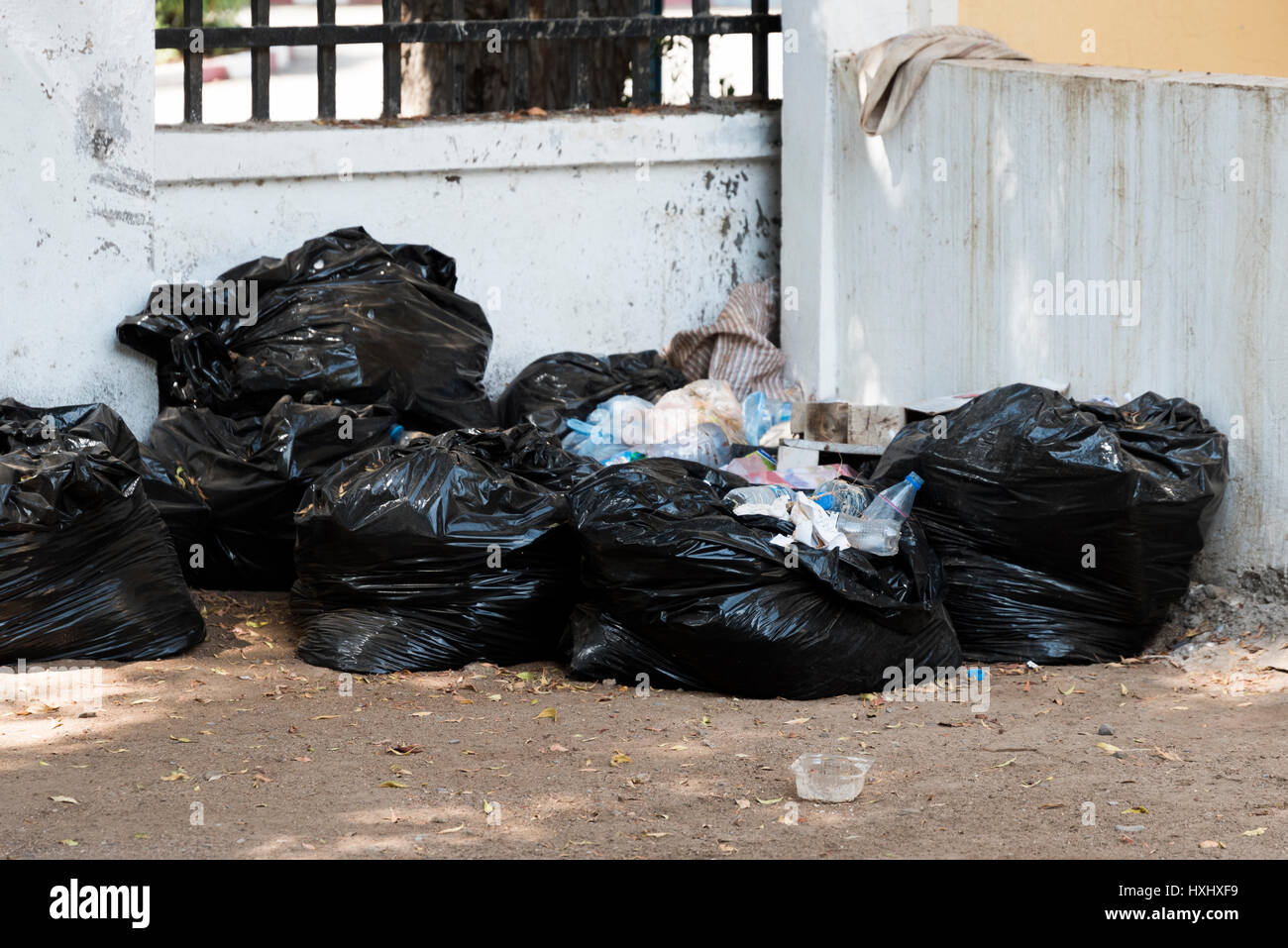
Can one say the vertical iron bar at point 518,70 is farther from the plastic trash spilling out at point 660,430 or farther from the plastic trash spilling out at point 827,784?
the plastic trash spilling out at point 827,784

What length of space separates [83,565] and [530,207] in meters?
2.33

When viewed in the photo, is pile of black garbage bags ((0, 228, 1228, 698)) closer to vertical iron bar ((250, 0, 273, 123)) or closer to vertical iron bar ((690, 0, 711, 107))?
vertical iron bar ((250, 0, 273, 123))

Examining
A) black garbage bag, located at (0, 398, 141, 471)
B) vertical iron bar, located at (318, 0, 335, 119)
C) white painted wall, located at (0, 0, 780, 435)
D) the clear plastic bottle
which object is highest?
vertical iron bar, located at (318, 0, 335, 119)

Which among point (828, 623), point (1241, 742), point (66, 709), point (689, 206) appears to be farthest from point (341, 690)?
point (689, 206)

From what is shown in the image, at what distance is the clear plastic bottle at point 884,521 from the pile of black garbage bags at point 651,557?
0.04m

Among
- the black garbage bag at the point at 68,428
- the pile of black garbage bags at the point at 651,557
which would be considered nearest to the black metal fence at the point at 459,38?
the black garbage bag at the point at 68,428

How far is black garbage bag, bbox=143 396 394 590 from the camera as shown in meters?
4.62

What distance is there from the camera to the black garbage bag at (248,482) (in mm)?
4617

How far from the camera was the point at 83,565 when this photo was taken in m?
4.00

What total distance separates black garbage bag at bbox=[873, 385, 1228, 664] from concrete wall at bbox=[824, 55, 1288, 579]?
6.1 inches

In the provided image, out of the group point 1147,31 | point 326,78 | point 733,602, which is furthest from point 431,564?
point 1147,31

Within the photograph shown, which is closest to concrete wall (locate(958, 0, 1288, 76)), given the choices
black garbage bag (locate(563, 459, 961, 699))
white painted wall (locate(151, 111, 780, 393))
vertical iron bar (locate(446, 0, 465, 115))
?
white painted wall (locate(151, 111, 780, 393))

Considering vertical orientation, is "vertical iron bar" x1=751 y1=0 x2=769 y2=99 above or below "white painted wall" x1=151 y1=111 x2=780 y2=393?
above

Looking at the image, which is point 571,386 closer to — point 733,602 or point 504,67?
A: point 504,67
